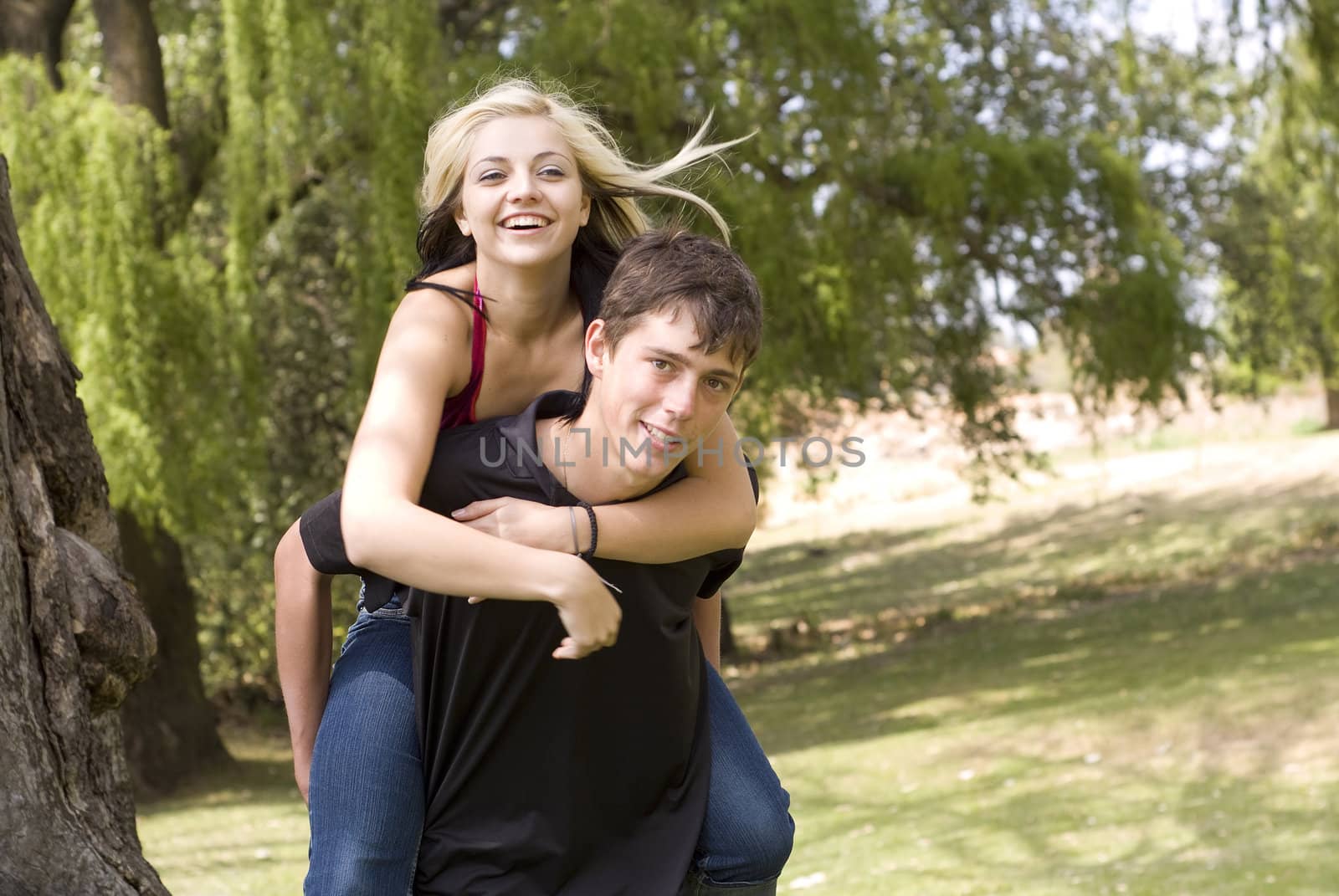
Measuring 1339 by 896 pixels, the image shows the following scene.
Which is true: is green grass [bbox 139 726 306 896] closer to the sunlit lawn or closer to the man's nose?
the sunlit lawn

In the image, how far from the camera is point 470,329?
2555mm

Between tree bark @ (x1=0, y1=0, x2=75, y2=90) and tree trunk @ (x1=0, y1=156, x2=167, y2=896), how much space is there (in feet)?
25.1

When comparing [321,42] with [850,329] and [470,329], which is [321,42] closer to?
[850,329]

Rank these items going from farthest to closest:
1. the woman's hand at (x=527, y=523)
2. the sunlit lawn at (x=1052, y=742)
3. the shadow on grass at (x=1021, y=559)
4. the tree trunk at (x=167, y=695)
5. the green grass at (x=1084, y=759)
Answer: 1. the shadow on grass at (x=1021, y=559)
2. the tree trunk at (x=167, y=695)
3. the sunlit lawn at (x=1052, y=742)
4. the green grass at (x=1084, y=759)
5. the woman's hand at (x=527, y=523)

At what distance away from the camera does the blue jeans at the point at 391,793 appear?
2189mm

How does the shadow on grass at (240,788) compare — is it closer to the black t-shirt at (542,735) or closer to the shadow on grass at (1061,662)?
the shadow on grass at (1061,662)


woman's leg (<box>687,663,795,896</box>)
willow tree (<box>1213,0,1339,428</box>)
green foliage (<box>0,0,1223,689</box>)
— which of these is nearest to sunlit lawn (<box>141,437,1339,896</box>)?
green foliage (<box>0,0,1223,689</box>)

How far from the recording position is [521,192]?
2512 mm

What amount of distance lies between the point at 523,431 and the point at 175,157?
7248mm

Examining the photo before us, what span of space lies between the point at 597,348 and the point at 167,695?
9159mm

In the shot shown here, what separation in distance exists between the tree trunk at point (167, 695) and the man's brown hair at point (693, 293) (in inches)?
339

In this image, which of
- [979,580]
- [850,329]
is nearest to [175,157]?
[850,329]

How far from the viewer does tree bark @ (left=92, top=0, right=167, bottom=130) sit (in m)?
9.34

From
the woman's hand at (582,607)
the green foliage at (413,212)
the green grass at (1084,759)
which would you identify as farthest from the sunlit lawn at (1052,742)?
the woman's hand at (582,607)
